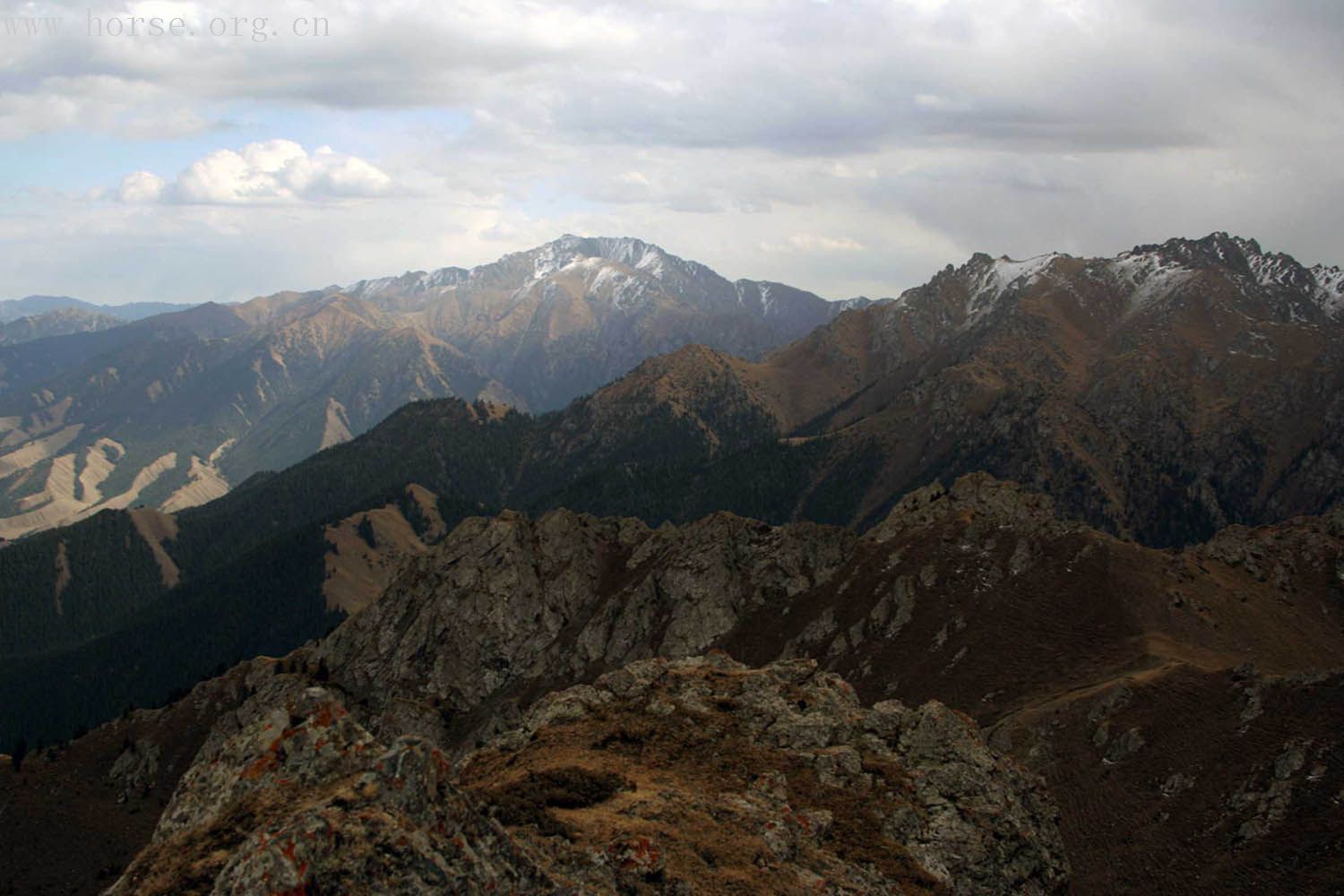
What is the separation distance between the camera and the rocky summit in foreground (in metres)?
29.8

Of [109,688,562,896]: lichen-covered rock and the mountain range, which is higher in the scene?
[109,688,562,896]: lichen-covered rock

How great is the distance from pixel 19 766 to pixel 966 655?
460 feet

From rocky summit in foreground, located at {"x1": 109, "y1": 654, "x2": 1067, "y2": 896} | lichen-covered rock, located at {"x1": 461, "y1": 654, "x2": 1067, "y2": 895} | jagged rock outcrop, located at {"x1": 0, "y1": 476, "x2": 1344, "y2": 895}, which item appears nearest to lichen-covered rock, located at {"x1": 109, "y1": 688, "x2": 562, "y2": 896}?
rocky summit in foreground, located at {"x1": 109, "y1": 654, "x2": 1067, "y2": 896}

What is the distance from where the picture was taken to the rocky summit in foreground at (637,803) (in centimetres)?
2980

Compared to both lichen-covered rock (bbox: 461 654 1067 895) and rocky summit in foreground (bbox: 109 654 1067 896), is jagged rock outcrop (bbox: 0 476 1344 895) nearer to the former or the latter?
rocky summit in foreground (bbox: 109 654 1067 896)

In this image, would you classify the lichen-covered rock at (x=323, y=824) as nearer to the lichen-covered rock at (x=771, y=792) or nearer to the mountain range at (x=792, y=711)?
the mountain range at (x=792, y=711)

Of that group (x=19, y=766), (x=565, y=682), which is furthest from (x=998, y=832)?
(x=19, y=766)

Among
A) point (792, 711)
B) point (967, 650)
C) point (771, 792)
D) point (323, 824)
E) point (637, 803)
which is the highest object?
point (323, 824)

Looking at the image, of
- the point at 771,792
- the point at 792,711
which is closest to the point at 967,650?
the point at 792,711

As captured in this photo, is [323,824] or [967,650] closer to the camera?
[323,824]

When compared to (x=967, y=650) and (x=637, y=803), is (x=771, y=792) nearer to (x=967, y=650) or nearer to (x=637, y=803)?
(x=637, y=803)

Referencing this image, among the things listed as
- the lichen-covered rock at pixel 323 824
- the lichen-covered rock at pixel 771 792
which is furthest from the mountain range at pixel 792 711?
the lichen-covered rock at pixel 771 792

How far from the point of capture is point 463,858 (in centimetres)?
3097

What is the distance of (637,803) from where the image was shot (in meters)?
47.1
